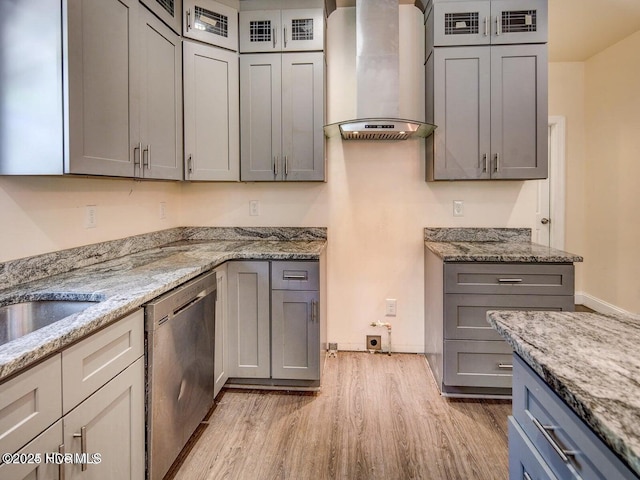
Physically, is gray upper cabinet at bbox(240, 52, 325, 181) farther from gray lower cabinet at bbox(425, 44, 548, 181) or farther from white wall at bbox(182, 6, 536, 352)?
gray lower cabinet at bbox(425, 44, 548, 181)

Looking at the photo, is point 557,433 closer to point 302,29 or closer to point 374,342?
point 374,342

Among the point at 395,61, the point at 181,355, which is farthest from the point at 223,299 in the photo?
the point at 395,61

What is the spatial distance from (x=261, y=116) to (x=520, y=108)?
5.87 feet

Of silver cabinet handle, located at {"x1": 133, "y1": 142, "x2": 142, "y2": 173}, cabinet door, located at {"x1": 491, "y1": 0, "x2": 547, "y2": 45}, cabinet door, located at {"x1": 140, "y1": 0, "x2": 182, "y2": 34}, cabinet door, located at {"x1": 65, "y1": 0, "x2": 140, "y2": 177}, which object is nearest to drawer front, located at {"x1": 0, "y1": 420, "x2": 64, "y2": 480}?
cabinet door, located at {"x1": 65, "y1": 0, "x2": 140, "y2": 177}

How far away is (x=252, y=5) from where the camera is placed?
2.61 metres

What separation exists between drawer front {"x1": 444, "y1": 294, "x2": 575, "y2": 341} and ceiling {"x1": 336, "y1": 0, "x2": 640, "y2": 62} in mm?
2283

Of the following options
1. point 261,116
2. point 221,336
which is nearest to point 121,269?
point 221,336

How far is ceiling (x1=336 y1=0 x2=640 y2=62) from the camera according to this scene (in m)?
2.90

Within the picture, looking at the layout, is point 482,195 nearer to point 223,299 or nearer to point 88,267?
point 223,299

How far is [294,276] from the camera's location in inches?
92.0

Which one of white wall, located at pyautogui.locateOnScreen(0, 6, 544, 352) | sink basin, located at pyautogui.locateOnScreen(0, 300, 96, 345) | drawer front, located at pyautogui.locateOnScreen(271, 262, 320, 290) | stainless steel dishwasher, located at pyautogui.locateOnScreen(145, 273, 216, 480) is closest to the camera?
sink basin, located at pyautogui.locateOnScreen(0, 300, 96, 345)

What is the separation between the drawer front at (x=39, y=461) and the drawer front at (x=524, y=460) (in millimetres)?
1198

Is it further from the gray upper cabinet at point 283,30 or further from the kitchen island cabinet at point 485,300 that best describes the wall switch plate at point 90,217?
the kitchen island cabinet at point 485,300

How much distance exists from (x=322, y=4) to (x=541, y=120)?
170 cm
